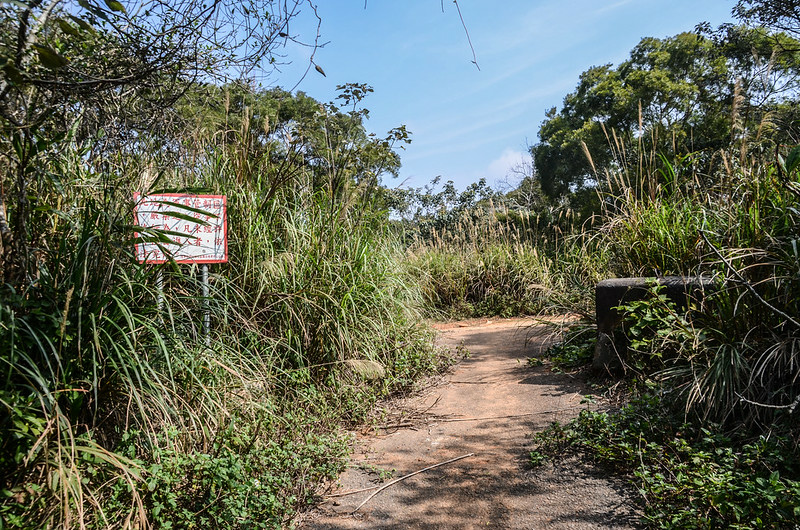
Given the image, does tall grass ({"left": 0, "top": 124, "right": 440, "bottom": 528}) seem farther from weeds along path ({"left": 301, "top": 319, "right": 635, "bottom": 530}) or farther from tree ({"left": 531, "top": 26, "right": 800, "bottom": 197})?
tree ({"left": 531, "top": 26, "right": 800, "bottom": 197})

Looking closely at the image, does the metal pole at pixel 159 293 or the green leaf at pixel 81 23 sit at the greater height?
the green leaf at pixel 81 23

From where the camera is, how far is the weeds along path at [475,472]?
2471 mm

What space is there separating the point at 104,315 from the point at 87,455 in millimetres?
619

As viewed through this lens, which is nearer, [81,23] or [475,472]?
[81,23]

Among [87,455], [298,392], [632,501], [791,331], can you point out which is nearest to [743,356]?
[791,331]

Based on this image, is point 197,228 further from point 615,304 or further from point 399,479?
point 615,304

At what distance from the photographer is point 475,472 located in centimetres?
298

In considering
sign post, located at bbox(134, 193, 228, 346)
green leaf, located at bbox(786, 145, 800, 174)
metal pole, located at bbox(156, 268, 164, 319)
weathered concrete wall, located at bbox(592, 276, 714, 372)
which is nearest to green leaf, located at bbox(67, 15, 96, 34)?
metal pole, located at bbox(156, 268, 164, 319)

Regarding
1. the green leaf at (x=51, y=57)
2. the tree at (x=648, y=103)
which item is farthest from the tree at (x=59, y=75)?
the tree at (x=648, y=103)

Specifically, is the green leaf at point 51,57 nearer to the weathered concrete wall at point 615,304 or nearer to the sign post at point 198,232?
the sign post at point 198,232

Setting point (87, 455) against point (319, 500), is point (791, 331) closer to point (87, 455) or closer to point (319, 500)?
point (319, 500)

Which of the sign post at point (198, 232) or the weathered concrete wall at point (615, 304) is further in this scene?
the weathered concrete wall at point (615, 304)

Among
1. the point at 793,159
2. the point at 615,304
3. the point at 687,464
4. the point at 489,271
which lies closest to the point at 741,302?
the point at 793,159

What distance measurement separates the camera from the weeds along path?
2471 millimetres
